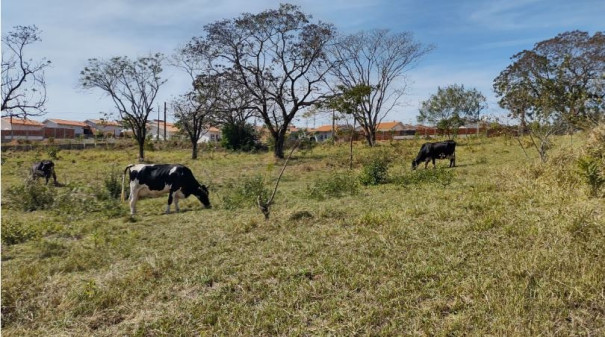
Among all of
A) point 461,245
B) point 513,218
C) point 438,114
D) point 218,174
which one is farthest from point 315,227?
point 438,114

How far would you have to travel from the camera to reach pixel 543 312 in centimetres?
298

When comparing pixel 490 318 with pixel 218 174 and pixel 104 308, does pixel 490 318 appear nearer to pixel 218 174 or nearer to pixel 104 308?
pixel 104 308

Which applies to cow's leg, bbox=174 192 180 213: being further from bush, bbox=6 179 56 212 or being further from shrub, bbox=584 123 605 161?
shrub, bbox=584 123 605 161

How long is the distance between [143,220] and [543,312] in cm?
759

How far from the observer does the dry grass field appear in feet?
10.4

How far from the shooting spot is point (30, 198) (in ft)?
33.0

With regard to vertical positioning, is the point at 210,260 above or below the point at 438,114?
below

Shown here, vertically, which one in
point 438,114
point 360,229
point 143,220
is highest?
point 438,114

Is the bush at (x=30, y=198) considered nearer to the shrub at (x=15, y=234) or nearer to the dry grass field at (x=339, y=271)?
the dry grass field at (x=339, y=271)

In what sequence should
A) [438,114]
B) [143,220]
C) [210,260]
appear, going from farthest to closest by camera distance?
[438,114]
[143,220]
[210,260]

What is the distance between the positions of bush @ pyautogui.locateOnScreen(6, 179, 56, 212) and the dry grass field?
3.14 m

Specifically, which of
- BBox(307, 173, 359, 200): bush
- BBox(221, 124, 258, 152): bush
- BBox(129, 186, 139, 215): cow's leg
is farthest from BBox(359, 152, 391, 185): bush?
BBox(221, 124, 258, 152): bush

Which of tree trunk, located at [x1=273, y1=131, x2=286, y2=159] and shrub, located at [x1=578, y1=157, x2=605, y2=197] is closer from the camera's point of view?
shrub, located at [x1=578, y1=157, x2=605, y2=197]

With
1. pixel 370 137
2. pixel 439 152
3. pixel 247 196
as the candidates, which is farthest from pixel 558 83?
pixel 370 137
